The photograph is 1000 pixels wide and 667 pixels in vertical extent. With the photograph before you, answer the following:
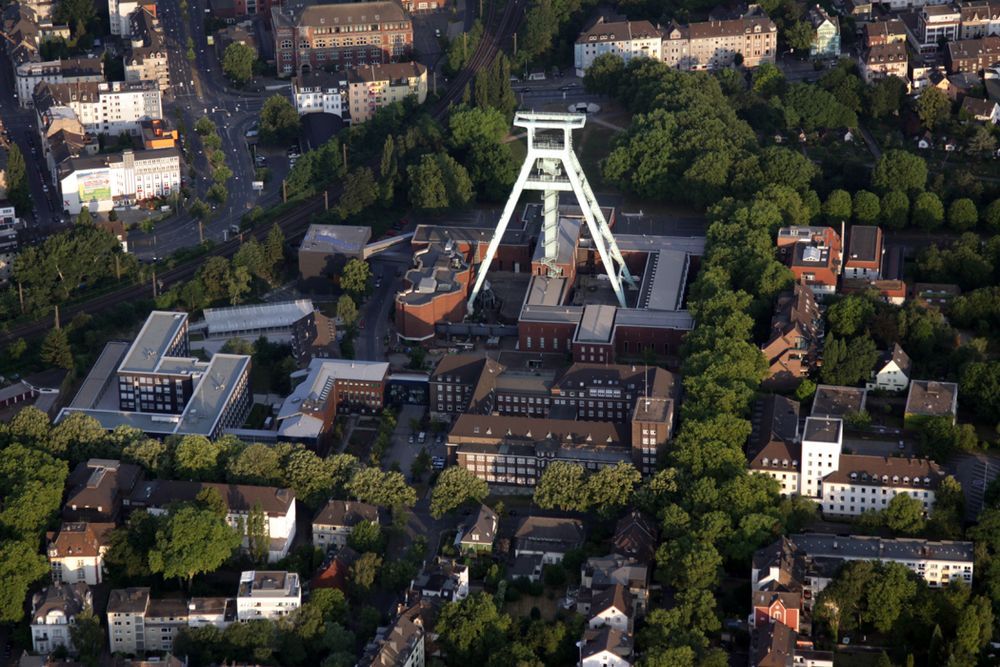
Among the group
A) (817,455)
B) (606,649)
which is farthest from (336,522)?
(817,455)

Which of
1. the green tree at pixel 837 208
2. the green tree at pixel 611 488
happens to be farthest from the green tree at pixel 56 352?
the green tree at pixel 837 208

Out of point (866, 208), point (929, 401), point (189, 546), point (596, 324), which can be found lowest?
point (189, 546)

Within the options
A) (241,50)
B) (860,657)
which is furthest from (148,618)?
(241,50)

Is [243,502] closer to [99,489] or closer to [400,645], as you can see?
[99,489]

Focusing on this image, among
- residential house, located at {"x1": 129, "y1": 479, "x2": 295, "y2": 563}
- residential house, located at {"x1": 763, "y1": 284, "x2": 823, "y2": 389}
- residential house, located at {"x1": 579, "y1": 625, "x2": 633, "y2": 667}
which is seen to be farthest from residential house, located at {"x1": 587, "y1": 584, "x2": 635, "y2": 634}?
residential house, located at {"x1": 763, "y1": 284, "x2": 823, "y2": 389}

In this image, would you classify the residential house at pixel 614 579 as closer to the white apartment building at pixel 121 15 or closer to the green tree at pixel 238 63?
the green tree at pixel 238 63

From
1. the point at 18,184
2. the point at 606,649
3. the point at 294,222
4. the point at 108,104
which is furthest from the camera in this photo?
the point at 108,104

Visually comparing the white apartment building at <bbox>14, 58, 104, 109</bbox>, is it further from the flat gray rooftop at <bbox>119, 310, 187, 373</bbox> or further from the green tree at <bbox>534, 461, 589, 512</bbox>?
the green tree at <bbox>534, 461, 589, 512</bbox>
